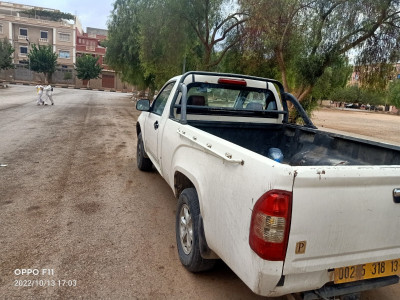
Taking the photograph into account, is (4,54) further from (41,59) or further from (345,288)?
(345,288)

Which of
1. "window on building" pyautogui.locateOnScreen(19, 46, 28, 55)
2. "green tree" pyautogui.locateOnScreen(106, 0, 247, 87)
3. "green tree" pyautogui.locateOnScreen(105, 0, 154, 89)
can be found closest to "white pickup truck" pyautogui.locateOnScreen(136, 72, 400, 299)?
"green tree" pyautogui.locateOnScreen(106, 0, 247, 87)

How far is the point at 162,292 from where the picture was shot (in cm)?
263

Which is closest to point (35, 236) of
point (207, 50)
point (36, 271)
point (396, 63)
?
point (36, 271)

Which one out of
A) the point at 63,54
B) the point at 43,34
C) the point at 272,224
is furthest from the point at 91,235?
the point at 43,34

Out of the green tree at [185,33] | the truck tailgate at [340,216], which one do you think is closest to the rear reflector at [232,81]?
the truck tailgate at [340,216]

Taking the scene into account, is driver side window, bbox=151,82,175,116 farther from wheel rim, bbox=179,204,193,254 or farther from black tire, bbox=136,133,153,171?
wheel rim, bbox=179,204,193,254

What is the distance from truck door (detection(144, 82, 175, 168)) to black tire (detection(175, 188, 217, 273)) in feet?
4.55

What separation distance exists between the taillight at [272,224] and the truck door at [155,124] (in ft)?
8.62

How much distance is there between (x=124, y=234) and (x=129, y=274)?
797 mm

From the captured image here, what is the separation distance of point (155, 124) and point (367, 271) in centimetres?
314

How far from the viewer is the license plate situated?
6.61 ft

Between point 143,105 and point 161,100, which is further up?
point 161,100

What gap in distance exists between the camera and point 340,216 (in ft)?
6.11

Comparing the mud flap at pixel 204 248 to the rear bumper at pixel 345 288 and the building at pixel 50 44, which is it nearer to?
the rear bumper at pixel 345 288
